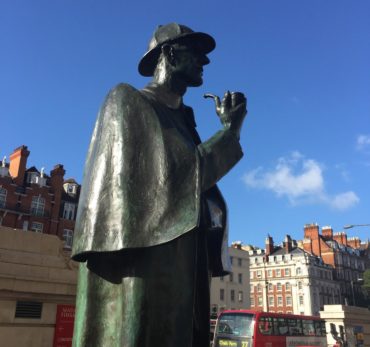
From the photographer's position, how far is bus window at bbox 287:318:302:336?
27797 mm

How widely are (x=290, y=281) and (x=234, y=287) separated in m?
18.7

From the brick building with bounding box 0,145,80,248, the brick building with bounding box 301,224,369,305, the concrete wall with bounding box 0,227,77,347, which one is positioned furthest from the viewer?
the brick building with bounding box 301,224,369,305

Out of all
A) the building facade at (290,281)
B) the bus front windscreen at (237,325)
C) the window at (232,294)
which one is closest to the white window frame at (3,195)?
the bus front windscreen at (237,325)

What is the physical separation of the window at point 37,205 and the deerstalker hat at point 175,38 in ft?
140

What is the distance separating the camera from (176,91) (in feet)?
9.41

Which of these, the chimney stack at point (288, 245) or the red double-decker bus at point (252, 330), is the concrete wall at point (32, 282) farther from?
the chimney stack at point (288, 245)

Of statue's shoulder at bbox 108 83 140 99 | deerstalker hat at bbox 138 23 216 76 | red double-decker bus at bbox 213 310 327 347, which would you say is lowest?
red double-decker bus at bbox 213 310 327 347

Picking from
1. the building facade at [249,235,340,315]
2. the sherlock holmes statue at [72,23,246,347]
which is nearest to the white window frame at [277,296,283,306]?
the building facade at [249,235,340,315]

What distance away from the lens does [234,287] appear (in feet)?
197

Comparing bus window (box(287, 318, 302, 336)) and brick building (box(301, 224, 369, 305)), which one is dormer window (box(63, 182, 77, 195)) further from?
brick building (box(301, 224, 369, 305))

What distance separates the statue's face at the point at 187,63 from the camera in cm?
282

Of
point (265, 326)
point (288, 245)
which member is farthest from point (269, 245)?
point (265, 326)

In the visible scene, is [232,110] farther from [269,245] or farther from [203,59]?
[269,245]

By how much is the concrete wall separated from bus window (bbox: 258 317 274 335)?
54.4 feet
